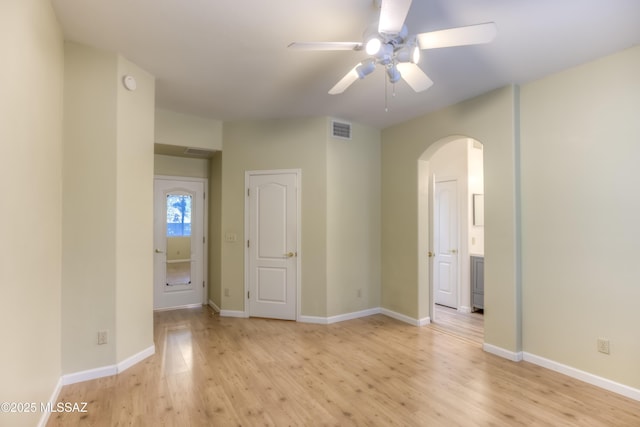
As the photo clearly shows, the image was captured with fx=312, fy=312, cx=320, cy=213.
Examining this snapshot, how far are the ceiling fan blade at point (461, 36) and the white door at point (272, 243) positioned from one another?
2.78m

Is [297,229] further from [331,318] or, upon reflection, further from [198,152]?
[198,152]

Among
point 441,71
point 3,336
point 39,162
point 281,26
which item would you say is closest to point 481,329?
point 441,71

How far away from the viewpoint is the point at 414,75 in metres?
2.30

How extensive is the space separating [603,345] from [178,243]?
5.44m

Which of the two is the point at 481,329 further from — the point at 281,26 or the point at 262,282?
the point at 281,26

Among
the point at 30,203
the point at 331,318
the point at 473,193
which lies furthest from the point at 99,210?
the point at 473,193

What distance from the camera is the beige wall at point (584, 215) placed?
258 cm

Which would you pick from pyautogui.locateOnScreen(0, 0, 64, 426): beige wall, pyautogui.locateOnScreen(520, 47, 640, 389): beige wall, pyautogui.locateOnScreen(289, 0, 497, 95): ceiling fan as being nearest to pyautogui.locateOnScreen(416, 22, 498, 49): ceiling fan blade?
pyautogui.locateOnScreen(289, 0, 497, 95): ceiling fan

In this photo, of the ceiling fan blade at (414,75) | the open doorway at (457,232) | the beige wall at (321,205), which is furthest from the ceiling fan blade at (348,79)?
the open doorway at (457,232)

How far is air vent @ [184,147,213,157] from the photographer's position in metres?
4.70

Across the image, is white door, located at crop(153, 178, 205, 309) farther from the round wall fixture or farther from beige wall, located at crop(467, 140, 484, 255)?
beige wall, located at crop(467, 140, 484, 255)

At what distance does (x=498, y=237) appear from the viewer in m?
3.36

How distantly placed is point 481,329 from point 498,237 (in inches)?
60.7

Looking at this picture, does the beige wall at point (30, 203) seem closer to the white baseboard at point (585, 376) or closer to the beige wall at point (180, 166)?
the beige wall at point (180, 166)
